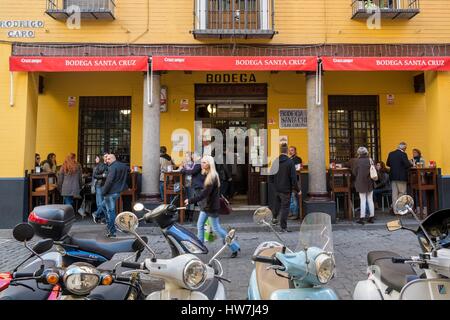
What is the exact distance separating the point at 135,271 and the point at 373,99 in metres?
11.9

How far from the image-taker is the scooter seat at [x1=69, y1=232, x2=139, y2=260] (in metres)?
4.49

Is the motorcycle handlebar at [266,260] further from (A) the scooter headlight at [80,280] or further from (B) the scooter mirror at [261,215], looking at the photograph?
(A) the scooter headlight at [80,280]

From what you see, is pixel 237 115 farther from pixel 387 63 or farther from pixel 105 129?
pixel 387 63

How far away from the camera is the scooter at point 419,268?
9.49 feet

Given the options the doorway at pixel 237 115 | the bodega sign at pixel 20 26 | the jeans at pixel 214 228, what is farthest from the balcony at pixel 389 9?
the bodega sign at pixel 20 26

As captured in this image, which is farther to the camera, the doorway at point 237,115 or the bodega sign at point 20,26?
the doorway at point 237,115

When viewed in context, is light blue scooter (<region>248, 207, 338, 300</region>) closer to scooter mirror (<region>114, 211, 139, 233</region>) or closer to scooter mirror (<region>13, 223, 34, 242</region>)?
scooter mirror (<region>114, 211, 139, 233</region>)

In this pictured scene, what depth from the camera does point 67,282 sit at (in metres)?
2.36

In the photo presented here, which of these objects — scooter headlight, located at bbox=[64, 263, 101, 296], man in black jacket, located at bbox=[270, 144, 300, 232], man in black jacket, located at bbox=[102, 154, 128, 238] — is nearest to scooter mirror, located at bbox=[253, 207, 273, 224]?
scooter headlight, located at bbox=[64, 263, 101, 296]

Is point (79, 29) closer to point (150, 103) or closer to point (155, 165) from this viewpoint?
point (150, 103)
